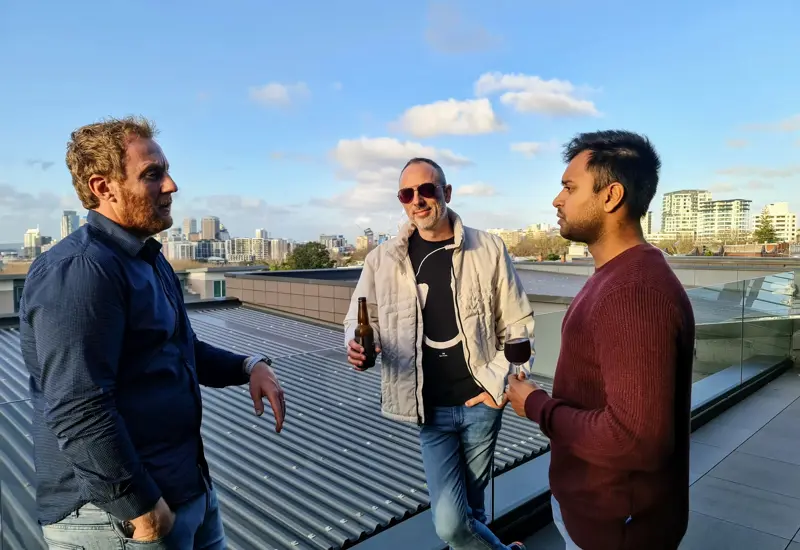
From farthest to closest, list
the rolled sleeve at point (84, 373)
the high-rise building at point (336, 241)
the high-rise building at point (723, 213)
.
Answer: the high-rise building at point (723, 213)
the high-rise building at point (336, 241)
the rolled sleeve at point (84, 373)

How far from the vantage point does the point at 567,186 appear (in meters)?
1.47

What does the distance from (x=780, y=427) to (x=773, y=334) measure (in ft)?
9.09

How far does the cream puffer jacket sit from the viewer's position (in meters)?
2.09

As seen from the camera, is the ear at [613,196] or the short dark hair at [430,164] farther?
the short dark hair at [430,164]

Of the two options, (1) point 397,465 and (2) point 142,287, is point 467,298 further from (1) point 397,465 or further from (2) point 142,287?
(1) point 397,465

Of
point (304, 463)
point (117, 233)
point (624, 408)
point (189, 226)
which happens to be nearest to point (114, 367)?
point (117, 233)

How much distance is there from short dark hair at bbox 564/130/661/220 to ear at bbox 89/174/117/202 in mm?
1265

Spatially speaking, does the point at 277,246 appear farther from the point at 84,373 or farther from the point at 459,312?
the point at 84,373

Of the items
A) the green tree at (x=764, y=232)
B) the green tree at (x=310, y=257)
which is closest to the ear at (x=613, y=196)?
the green tree at (x=310, y=257)

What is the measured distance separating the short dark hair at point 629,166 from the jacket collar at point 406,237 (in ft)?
2.61

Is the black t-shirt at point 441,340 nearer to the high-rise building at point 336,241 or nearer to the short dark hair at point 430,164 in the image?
the short dark hair at point 430,164

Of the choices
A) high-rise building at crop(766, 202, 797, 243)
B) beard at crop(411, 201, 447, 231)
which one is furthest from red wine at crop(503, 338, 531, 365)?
high-rise building at crop(766, 202, 797, 243)

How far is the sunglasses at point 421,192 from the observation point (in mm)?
2135

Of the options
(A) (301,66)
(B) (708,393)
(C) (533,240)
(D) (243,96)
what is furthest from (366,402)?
(C) (533,240)
